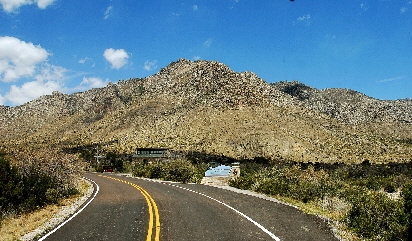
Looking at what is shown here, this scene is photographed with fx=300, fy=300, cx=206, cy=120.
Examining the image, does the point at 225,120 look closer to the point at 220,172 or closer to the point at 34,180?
the point at 220,172

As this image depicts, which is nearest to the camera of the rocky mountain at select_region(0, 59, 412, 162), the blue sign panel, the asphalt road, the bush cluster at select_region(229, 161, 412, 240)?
the asphalt road

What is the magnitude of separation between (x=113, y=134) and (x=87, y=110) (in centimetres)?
5042

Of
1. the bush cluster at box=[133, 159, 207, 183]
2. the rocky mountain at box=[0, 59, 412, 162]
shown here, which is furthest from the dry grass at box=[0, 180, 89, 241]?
the rocky mountain at box=[0, 59, 412, 162]

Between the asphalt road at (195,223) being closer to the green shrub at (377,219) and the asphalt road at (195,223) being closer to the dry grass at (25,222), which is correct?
the green shrub at (377,219)

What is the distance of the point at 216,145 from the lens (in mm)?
71938

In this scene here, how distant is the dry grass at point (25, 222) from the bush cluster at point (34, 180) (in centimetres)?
68

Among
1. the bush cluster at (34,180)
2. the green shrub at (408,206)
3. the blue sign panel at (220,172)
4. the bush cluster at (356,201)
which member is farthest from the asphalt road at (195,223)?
the blue sign panel at (220,172)

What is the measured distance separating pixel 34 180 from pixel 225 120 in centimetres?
6702

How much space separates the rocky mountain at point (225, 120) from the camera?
6994 centimetres

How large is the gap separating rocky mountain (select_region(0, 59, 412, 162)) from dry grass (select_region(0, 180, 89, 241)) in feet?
178

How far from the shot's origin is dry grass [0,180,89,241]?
973cm

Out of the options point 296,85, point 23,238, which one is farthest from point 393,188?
point 296,85

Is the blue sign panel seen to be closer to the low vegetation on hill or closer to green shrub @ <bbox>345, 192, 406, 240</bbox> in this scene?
the low vegetation on hill

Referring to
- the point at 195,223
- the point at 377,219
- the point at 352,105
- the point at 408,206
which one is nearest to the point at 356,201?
the point at 377,219
